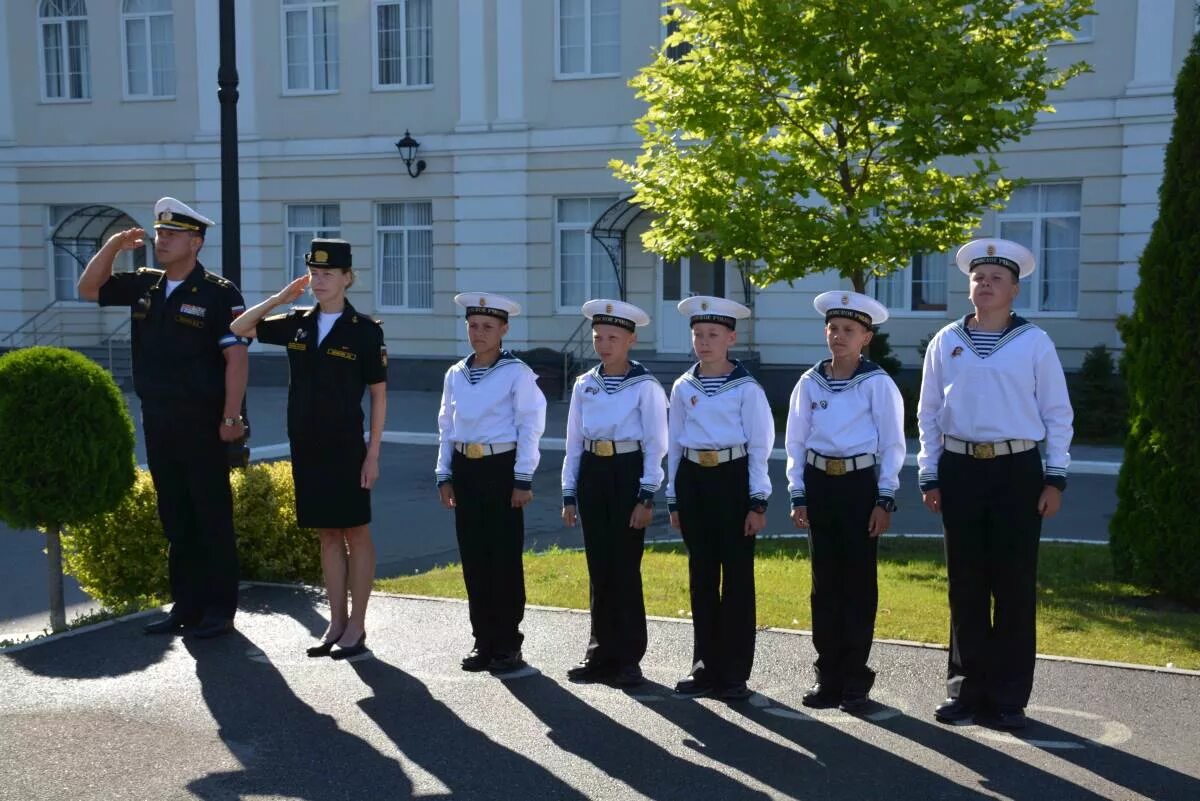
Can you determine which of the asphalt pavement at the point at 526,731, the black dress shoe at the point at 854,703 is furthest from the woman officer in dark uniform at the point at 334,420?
the black dress shoe at the point at 854,703

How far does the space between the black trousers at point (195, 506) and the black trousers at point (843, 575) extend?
11.0 feet

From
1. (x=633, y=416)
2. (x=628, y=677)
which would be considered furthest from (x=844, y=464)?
(x=628, y=677)

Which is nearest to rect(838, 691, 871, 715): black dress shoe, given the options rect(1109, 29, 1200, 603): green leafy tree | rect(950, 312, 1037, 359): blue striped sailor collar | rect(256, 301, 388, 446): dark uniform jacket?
rect(950, 312, 1037, 359): blue striped sailor collar

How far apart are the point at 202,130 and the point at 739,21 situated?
58.4 ft

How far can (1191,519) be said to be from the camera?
823 centimetres

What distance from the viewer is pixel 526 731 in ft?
19.6

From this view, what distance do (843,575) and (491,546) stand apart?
5.96ft

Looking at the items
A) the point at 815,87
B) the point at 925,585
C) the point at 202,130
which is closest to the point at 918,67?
the point at 815,87

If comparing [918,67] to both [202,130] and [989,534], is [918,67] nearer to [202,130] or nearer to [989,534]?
[989,534]

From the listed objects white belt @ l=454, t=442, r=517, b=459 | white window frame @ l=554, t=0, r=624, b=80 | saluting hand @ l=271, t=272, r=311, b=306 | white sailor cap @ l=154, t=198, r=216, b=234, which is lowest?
white belt @ l=454, t=442, r=517, b=459

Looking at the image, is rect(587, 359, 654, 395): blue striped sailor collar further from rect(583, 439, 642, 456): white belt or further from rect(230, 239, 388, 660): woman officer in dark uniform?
rect(230, 239, 388, 660): woman officer in dark uniform

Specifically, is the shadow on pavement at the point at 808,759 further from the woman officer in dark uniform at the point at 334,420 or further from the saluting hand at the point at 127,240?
the saluting hand at the point at 127,240

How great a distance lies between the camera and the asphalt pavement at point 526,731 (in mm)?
5301

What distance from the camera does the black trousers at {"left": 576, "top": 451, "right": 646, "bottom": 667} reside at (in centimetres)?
668
